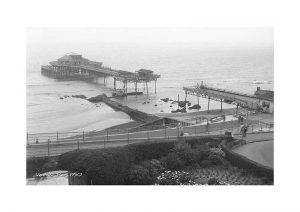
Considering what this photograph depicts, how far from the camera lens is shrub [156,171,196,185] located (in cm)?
1441

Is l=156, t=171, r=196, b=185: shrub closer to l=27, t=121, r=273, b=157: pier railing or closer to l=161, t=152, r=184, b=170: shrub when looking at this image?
l=161, t=152, r=184, b=170: shrub

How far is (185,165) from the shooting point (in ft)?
51.7

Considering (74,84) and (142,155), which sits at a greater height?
(74,84)

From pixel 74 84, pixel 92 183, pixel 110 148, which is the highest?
pixel 74 84

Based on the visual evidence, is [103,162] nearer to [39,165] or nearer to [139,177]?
[139,177]

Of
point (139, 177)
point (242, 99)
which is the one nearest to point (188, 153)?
point (139, 177)

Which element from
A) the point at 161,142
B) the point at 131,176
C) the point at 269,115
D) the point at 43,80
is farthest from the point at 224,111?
the point at 43,80

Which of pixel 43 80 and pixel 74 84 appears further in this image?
pixel 43 80

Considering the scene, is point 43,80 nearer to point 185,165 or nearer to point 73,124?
point 73,124

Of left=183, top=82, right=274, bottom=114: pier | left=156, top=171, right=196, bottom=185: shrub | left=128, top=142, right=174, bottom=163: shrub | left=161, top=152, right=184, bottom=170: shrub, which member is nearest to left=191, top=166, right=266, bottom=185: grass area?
left=156, top=171, right=196, bottom=185: shrub

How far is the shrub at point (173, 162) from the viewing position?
1556 cm

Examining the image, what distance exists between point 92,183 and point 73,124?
1574 cm

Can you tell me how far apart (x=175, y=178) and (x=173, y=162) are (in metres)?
1.05

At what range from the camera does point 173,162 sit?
15.6m
